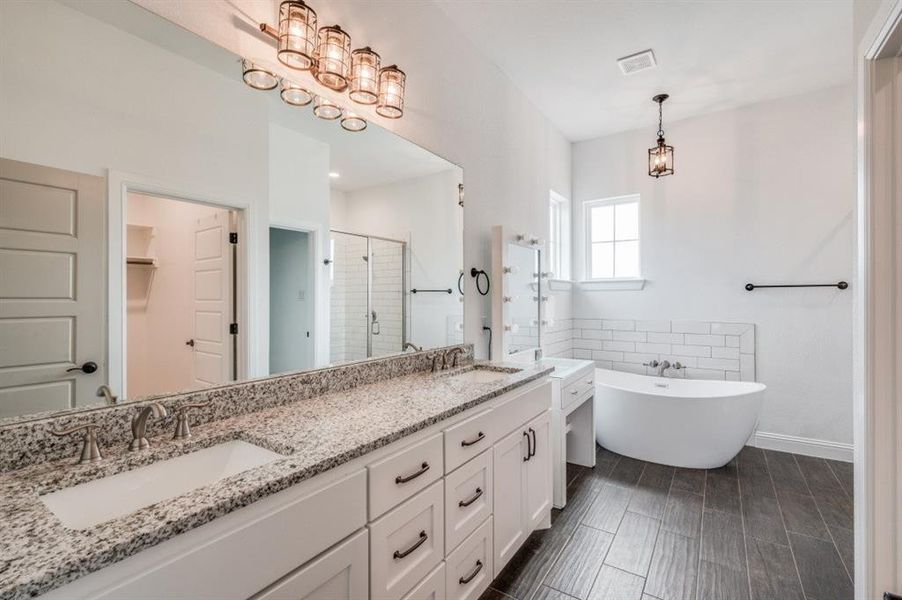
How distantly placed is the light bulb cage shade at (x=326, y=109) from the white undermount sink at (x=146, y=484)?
1265 mm

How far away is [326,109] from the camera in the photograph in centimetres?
165

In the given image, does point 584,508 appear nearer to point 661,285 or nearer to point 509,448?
point 509,448

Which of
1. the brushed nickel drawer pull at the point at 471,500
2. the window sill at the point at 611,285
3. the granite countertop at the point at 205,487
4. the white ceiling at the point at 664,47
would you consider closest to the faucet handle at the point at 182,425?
the granite countertop at the point at 205,487

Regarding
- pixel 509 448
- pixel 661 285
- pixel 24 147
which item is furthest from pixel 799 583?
pixel 24 147

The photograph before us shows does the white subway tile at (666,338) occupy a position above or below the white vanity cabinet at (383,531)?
above

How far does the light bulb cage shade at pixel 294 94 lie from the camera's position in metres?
1.48

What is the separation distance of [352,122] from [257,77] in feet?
1.44

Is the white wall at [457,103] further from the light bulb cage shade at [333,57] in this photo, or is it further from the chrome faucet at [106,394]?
the chrome faucet at [106,394]

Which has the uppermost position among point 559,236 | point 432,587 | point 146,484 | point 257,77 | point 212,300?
point 257,77

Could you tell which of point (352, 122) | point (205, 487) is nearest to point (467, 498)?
point (205, 487)

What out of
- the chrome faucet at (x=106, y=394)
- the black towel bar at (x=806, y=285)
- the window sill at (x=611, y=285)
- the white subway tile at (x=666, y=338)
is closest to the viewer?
the chrome faucet at (x=106, y=394)

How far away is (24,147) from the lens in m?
0.93

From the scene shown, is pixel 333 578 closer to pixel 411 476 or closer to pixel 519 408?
pixel 411 476

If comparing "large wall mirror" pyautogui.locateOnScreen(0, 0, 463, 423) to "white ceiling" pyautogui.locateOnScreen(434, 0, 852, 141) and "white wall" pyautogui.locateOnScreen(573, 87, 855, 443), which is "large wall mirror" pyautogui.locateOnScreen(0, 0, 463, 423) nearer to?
"white ceiling" pyautogui.locateOnScreen(434, 0, 852, 141)
